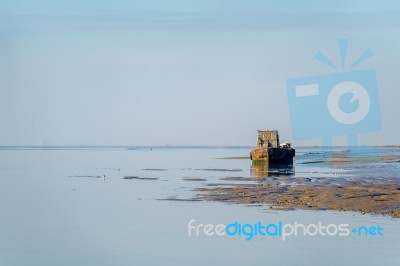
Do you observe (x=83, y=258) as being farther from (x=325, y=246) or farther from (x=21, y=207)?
(x=21, y=207)

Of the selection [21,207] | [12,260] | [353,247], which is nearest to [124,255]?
[12,260]

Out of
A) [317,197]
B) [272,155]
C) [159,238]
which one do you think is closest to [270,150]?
[272,155]

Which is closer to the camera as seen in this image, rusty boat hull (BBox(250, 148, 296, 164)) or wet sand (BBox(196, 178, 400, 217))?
wet sand (BBox(196, 178, 400, 217))

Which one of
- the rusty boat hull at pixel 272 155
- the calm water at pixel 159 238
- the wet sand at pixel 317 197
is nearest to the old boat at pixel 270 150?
the rusty boat hull at pixel 272 155

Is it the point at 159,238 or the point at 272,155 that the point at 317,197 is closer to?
the point at 159,238

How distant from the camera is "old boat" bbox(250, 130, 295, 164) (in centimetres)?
7744

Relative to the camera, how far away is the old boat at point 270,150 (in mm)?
77438

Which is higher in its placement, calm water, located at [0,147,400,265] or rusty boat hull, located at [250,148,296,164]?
rusty boat hull, located at [250,148,296,164]

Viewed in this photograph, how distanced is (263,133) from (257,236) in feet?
203

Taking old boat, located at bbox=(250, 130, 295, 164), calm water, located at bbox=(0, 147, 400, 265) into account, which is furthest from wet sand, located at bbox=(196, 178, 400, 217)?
old boat, located at bbox=(250, 130, 295, 164)

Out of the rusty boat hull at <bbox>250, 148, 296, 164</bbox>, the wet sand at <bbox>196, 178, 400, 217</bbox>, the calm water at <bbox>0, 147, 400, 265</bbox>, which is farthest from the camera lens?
the rusty boat hull at <bbox>250, 148, 296, 164</bbox>

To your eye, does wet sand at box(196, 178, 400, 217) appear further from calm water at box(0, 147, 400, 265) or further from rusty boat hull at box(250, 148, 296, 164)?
rusty boat hull at box(250, 148, 296, 164)

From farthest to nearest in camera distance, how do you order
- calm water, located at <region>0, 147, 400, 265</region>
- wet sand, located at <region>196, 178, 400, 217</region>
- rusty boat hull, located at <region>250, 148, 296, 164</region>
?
1. rusty boat hull, located at <region>250, 148, 296, 164</region>
2. wet sand, located at <region>196, 178, 400, 217</region>
3. calm water, located at <region>0, 147, 400, 265</region>

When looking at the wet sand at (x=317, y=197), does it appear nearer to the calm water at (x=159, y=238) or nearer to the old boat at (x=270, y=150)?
the calm water at (x=159, y=238)
